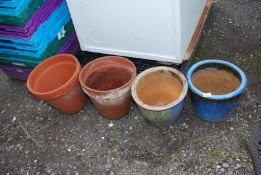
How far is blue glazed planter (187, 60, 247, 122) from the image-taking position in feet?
8.59

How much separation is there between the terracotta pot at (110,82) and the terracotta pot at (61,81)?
12 cm

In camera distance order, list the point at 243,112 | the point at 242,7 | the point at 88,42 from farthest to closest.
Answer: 1. the point at 242,7
2. the point at 88,42
3. the point at 243,112

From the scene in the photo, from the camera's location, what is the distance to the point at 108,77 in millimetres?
3170

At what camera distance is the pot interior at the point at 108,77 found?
308 centimetres

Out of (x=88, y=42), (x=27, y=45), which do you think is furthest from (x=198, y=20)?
(x=27, y=45)

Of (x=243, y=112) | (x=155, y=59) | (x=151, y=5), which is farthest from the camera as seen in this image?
(x=155, y=59)

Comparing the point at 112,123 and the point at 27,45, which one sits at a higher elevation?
the point at 27,45

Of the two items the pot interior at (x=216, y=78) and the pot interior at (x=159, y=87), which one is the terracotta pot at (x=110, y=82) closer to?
the pot interior at (x=159, y=87)

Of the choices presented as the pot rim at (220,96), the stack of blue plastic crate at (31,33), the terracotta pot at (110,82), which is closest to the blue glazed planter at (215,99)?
the pot rim at (220,96)

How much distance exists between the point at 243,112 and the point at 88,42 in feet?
5.27

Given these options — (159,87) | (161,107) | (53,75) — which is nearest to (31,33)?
(53,75)

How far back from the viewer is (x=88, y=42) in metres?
3.37

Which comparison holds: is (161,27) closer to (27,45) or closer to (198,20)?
(198,20)

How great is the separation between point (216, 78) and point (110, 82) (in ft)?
3.16
